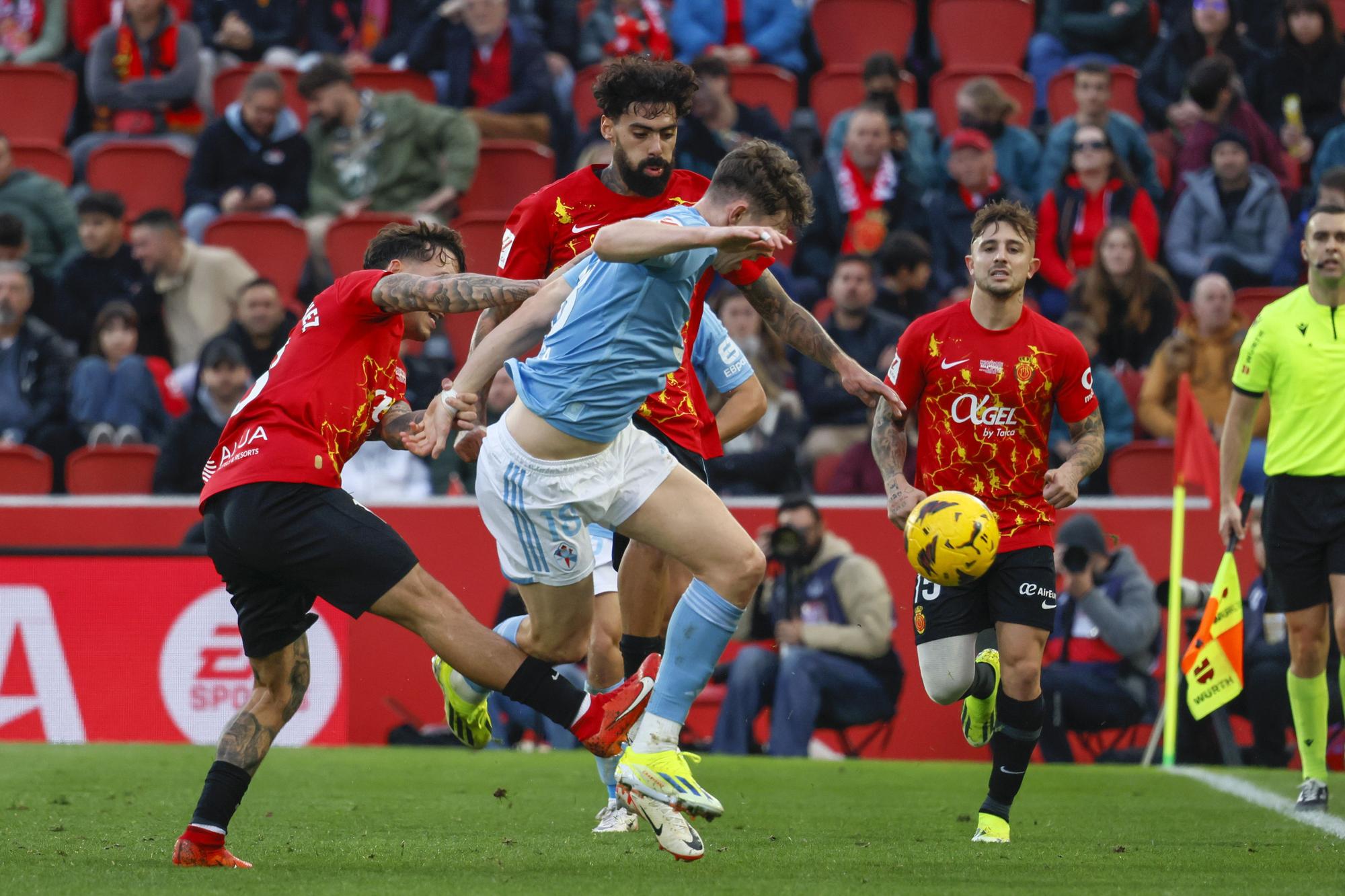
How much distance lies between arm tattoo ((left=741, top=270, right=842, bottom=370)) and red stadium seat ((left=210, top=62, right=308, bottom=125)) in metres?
10.1

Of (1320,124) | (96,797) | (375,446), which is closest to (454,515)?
(375,446)

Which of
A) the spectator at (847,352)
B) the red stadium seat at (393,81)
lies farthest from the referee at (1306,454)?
the red stadium seat at (393,81)

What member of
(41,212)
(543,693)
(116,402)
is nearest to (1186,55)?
(116,402)

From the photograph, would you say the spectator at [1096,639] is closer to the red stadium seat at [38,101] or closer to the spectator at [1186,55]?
the spectator at [1186,55]

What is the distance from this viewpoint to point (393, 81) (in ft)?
52.0

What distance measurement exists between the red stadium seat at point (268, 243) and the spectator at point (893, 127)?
14.5 feet

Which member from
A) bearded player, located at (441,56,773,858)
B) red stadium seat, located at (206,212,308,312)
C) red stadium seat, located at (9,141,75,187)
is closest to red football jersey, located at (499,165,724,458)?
bearded player, located at (441,56,773,858)

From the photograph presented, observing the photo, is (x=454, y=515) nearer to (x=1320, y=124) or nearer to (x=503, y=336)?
(x=503, y=336)

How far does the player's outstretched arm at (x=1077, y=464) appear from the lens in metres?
6.91

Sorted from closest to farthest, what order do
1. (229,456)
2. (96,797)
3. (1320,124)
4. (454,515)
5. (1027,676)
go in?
(229,456), (1027,676), (96,797), (454,515), (1320,124)

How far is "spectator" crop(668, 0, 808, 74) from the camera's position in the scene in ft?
52.7

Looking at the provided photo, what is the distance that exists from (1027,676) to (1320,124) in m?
10.3

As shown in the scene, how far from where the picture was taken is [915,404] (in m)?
7.45

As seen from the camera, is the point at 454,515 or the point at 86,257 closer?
the point at 454,515
